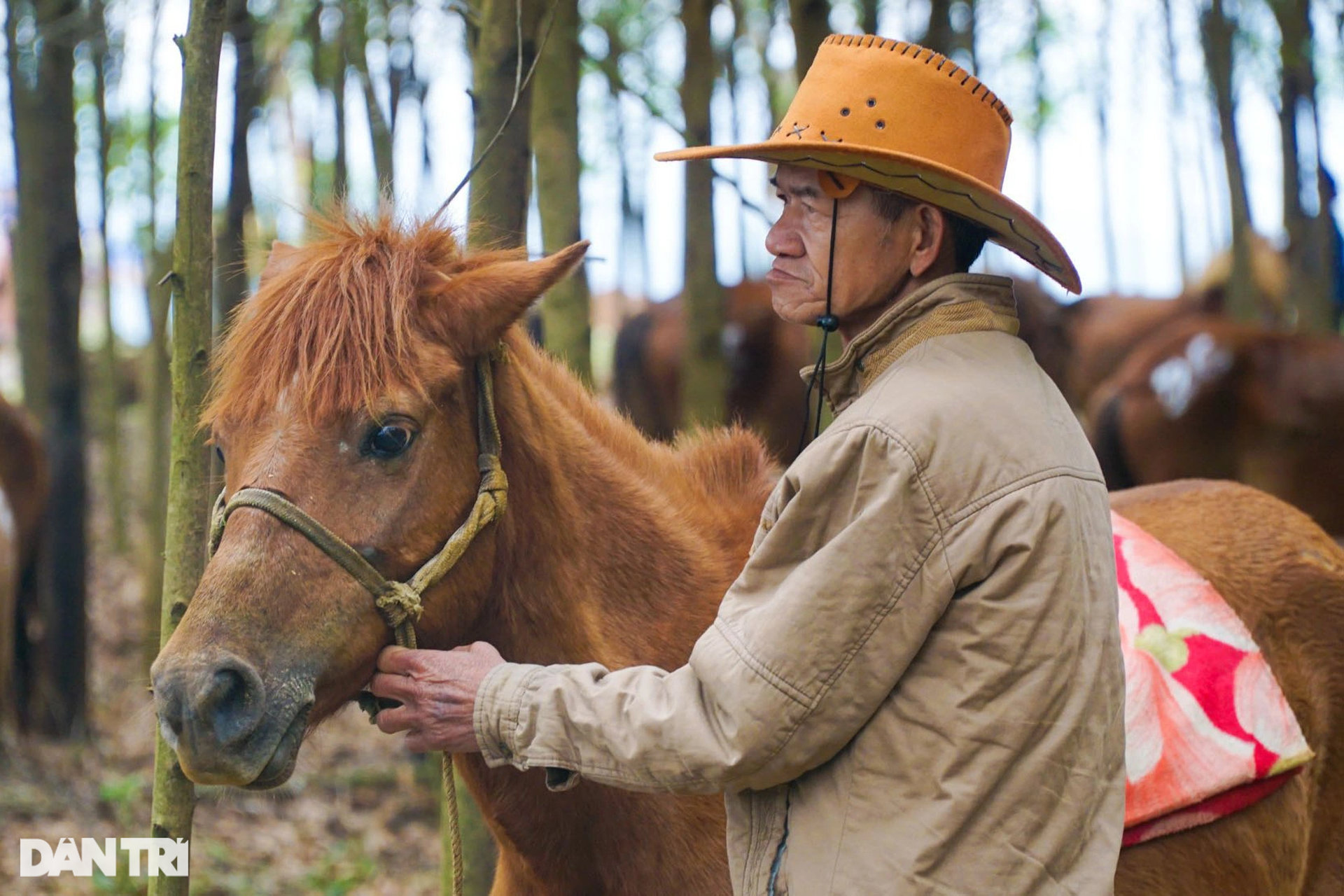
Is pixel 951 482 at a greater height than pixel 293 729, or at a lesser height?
greater

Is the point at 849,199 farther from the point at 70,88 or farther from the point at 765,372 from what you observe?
the point at 765,372

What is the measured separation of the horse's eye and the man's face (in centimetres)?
74

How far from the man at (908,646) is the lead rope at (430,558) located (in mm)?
205

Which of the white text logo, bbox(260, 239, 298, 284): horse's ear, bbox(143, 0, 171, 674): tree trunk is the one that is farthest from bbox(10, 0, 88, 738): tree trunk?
bbox(260, 239, 298, 284): horse's ear

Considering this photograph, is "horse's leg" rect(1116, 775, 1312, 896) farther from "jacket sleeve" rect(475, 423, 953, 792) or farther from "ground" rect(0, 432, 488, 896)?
"ground" rect(0, 432, 488, 896)

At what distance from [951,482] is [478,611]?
3.38 ft

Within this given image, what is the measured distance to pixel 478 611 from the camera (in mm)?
2535

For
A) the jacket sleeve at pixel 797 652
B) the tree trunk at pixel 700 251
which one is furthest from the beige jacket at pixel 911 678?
the tree trunk at pixel 700 251

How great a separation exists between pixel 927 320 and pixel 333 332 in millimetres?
1072

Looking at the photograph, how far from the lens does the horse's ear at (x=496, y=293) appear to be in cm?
241

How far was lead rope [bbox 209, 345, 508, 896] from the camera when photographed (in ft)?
7.33

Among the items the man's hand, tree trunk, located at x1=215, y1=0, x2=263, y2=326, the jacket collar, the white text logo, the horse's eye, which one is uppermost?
tree trunk, located at x1=215, y1=0, x2=263, y2=326

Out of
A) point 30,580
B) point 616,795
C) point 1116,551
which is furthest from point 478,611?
point 30,580

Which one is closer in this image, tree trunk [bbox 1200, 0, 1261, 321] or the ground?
the ground
